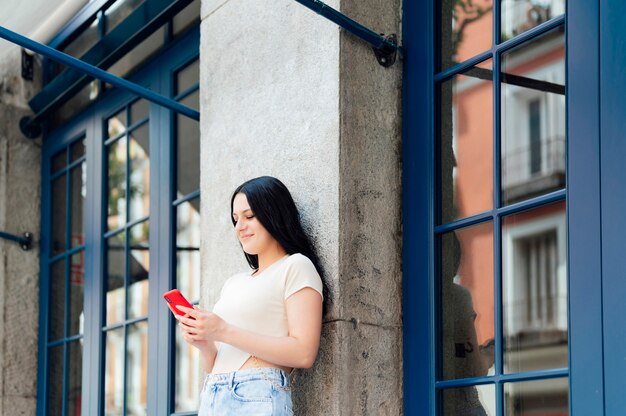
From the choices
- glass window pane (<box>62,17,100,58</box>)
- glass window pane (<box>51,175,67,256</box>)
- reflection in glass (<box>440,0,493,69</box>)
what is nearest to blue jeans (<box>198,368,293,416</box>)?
reflection in glass (<box>440,0,493,69</box>)

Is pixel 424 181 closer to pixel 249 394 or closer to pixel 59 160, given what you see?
pixel 249 394

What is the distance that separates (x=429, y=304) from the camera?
14.3 feet

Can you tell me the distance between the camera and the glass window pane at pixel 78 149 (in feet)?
25.1

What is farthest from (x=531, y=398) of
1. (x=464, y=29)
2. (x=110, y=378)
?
(x=110, y=378)

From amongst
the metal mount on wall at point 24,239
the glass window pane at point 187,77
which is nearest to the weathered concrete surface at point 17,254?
the metal mount on wall at point 24,239

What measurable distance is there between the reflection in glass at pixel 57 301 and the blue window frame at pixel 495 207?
3.76 metres

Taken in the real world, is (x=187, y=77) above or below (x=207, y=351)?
above

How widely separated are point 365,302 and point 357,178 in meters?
0.47

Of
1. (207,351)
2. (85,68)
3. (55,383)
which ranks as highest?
(85,68)

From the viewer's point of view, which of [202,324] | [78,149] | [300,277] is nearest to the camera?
[202,324]

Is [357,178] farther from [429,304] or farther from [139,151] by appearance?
[139,151]

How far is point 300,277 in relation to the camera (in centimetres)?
410

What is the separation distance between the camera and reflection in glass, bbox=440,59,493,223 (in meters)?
4.38

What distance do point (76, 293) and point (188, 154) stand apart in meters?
1.20
